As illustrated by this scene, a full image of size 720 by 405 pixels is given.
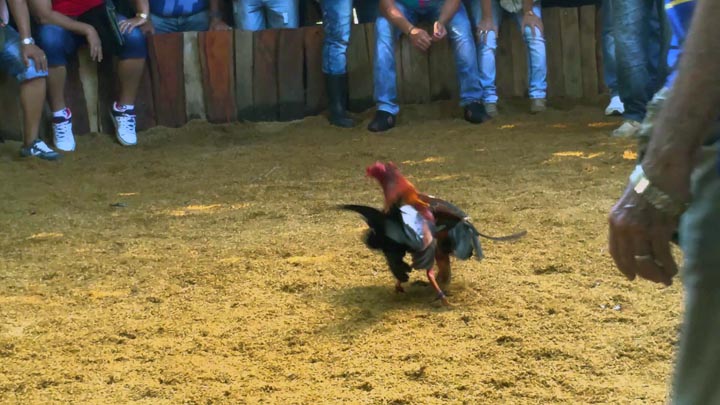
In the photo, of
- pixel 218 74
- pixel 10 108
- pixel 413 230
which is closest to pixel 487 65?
pixel 218 74

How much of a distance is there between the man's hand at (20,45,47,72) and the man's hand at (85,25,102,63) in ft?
1.32

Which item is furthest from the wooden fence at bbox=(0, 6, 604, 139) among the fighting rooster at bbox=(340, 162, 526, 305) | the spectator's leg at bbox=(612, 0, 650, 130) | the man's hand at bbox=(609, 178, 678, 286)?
the man's hand at bbox=(609, 178, 678, 286)

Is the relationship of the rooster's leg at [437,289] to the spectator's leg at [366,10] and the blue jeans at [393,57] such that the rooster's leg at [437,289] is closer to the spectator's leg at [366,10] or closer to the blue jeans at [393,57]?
the blue jeans at [393,57]

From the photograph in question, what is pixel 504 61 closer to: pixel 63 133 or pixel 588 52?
pixel 588 52

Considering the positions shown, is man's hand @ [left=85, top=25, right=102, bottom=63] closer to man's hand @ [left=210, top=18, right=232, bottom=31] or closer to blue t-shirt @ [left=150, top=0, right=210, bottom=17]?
blue t-shirt @ [left=150, top=0, right=210, bottom=17]

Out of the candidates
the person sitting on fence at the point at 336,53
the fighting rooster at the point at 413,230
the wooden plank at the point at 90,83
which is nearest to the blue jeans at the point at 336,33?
the person sitting on fence at the point at 336,53

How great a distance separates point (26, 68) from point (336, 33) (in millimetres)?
2336

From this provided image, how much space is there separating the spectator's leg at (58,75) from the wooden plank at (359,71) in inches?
86.8

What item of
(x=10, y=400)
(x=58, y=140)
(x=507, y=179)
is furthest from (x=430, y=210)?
(x=58, y=140)

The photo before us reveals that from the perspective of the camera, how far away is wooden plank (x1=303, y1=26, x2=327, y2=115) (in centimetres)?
741

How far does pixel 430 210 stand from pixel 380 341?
534mm

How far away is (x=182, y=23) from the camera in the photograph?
7434 mm

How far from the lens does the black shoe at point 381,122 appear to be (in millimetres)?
6863

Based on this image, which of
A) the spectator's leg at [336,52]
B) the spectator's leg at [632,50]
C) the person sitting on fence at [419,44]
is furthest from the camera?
the spectator's leg at [336,52]
